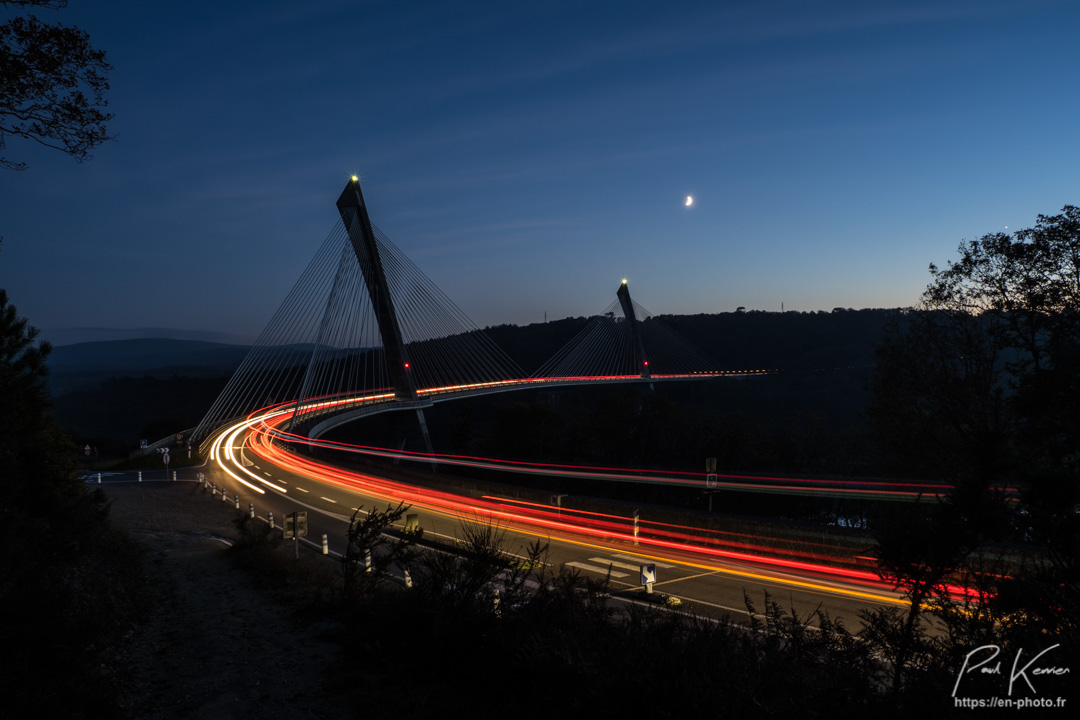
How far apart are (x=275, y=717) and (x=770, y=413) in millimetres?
80007

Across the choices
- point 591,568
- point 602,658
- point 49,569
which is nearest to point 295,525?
point 49,569

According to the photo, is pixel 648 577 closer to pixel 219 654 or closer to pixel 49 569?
pixel 219 654

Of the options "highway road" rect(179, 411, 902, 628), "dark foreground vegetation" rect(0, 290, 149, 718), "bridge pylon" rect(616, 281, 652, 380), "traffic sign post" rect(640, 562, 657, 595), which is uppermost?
"bridge pylon" rect(616, 281, 652, 380)

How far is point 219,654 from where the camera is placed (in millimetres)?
8109

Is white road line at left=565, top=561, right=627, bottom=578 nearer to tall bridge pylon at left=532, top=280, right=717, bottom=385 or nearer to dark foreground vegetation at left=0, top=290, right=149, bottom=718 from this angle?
dark foreground vegetation at left=0, top=290, right=149, bottom=718

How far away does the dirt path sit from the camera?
637 centimetres

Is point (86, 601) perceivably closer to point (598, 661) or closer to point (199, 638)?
point (199, 638)

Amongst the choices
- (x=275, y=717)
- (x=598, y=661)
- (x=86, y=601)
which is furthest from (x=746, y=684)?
(x=86, y=601)

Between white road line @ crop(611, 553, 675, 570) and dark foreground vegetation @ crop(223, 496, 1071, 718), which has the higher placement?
dark foreground vegetation @ crop(223, 496, 1071, 718)
